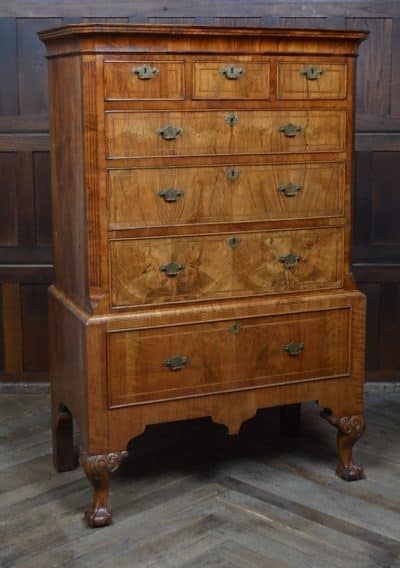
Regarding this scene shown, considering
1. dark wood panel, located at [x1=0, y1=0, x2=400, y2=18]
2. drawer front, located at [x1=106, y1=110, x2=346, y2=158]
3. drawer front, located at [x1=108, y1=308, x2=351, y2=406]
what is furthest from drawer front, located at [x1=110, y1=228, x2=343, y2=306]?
dark wood panel, located at [x1=0, y1=0, x2=400, y2=18]

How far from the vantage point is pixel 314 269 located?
3.01 meters

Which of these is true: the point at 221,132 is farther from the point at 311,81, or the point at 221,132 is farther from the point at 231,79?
the point at 311,81

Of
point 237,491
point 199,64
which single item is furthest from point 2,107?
point 237,491

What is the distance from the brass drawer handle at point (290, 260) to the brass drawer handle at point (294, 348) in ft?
0.82

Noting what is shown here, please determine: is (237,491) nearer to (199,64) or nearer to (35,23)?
(199,64)

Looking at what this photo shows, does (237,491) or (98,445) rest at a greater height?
(98,445)

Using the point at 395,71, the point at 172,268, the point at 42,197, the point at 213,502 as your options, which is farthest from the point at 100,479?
the point at 395,71

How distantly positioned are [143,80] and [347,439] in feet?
4.54

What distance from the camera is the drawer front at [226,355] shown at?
111 inches

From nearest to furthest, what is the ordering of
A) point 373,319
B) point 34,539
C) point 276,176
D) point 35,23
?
point 34,539 < point 276,176 < point 35,23 < point 373,319

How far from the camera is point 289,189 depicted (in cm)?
293

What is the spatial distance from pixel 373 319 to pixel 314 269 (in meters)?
1.24

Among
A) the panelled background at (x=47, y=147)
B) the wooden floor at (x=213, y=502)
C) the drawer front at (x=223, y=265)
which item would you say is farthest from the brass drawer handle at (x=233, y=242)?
the panelled background at (x=47, y=147)

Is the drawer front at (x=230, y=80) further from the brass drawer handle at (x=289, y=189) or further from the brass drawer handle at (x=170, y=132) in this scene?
the brass drawer handle at (x=289, y=189)
